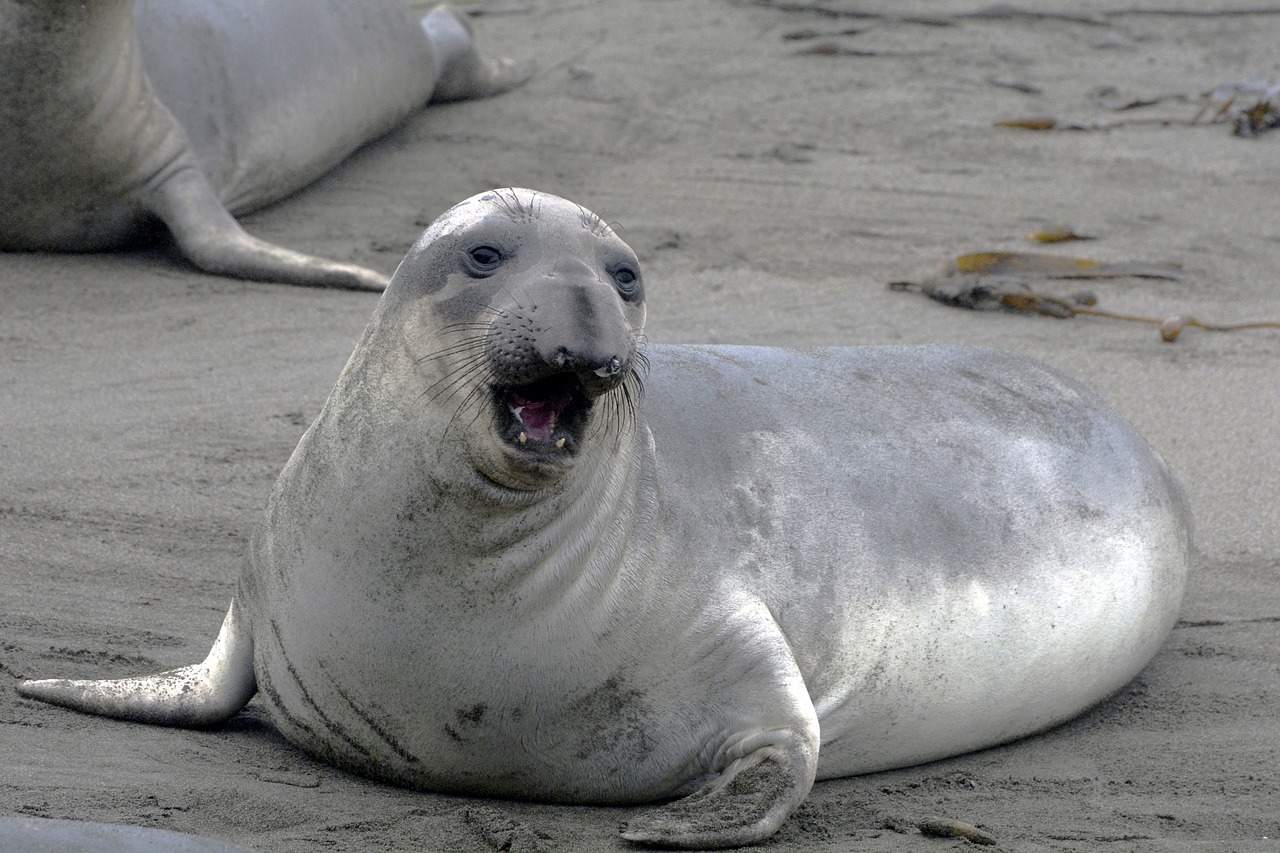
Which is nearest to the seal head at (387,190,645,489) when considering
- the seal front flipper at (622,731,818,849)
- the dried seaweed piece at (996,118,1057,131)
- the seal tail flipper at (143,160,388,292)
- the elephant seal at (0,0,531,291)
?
the seal front flipper at (622,731,818,849)

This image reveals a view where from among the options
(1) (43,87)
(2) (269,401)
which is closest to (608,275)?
(2) (269,401)

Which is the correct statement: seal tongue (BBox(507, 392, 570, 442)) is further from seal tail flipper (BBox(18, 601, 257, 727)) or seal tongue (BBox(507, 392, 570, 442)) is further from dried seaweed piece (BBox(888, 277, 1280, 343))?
dried seaweed piece (BBox(888, 277, 1280, 343))

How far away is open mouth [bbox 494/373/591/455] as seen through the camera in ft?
9.04

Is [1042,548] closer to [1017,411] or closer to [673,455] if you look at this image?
[1017,411]

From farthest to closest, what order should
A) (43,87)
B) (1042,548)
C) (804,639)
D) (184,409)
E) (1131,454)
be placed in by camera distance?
(43,87) → (184,409) → (1131,454) → (1042,548) → (804,639)

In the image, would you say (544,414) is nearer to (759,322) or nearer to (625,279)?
(625,279)

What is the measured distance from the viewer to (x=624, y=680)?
9.85 ft

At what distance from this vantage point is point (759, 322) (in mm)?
6043

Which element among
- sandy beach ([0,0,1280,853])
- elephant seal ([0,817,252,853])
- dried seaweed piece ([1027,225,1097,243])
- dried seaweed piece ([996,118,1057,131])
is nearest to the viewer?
elephant seal ([0,817,252,853])

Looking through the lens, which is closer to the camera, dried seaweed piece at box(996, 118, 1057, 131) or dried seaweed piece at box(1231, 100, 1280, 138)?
dried seaweed piece at box(1231, 100, 1280, 138)

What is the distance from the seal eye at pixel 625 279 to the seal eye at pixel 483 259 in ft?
0.65

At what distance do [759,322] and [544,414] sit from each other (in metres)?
3.31

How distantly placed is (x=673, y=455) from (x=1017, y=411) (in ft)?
3.23

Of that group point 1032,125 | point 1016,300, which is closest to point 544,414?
point 1016,300
